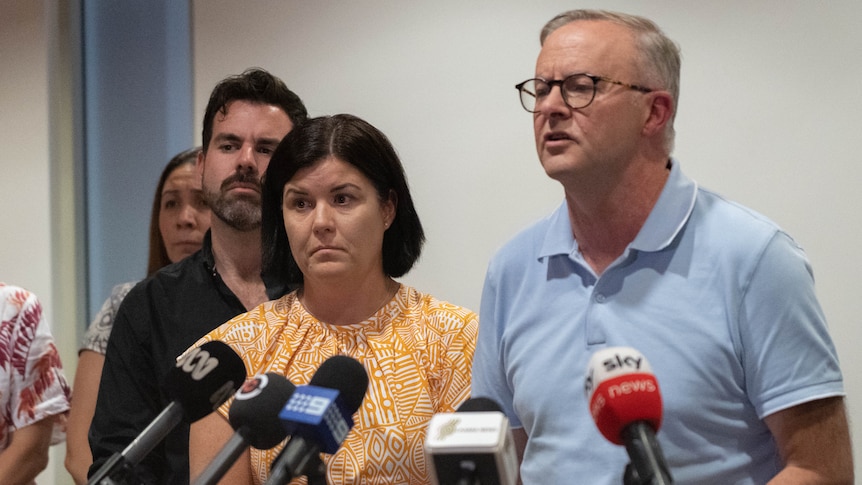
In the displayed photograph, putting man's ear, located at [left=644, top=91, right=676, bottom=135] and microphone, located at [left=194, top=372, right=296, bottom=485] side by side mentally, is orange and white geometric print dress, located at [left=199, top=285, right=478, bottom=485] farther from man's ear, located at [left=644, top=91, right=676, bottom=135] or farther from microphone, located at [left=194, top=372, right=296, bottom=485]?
microphone, located at [left=194, top=372, right=296, bottom=485]

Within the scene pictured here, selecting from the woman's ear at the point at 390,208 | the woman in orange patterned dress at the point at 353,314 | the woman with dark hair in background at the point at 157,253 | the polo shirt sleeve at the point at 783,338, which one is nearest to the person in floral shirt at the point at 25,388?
the woman with dark hair in background at the point at 157,253

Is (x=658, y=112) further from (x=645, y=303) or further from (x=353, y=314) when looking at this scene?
(x=353, y=314)

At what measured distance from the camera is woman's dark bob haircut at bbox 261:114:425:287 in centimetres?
228

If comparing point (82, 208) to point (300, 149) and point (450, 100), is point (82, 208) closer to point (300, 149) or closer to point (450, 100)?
point (450, 100)

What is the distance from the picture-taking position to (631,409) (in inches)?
44.2

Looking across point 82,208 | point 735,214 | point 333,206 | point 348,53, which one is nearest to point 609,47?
point 735,214

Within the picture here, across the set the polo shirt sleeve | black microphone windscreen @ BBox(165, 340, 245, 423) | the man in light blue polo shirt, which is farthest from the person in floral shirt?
the polo shirt sleeve

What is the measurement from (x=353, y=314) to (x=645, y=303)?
2.46ft

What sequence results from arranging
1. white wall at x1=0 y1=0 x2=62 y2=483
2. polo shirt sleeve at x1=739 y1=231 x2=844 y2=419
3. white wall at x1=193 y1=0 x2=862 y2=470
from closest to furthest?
polo shirt sleeve at x1=739 y1=231 x2=844 y2=419 < white wall at x1=193 y1=0 x2=862 y2=470 < white wall at x1=0 y1=0 x2=62 y2=483

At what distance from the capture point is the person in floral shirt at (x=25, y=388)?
8.80 feet

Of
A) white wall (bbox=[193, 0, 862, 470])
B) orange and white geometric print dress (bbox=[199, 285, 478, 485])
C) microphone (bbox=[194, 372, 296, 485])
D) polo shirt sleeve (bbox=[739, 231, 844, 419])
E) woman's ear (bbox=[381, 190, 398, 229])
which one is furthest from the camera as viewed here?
white wall (bbox=[193, 0, 862, 470])

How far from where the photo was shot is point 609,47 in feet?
5.98

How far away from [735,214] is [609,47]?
14.7 inches

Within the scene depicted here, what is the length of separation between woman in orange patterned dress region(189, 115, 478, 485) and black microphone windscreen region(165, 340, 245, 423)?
66 centimetres
